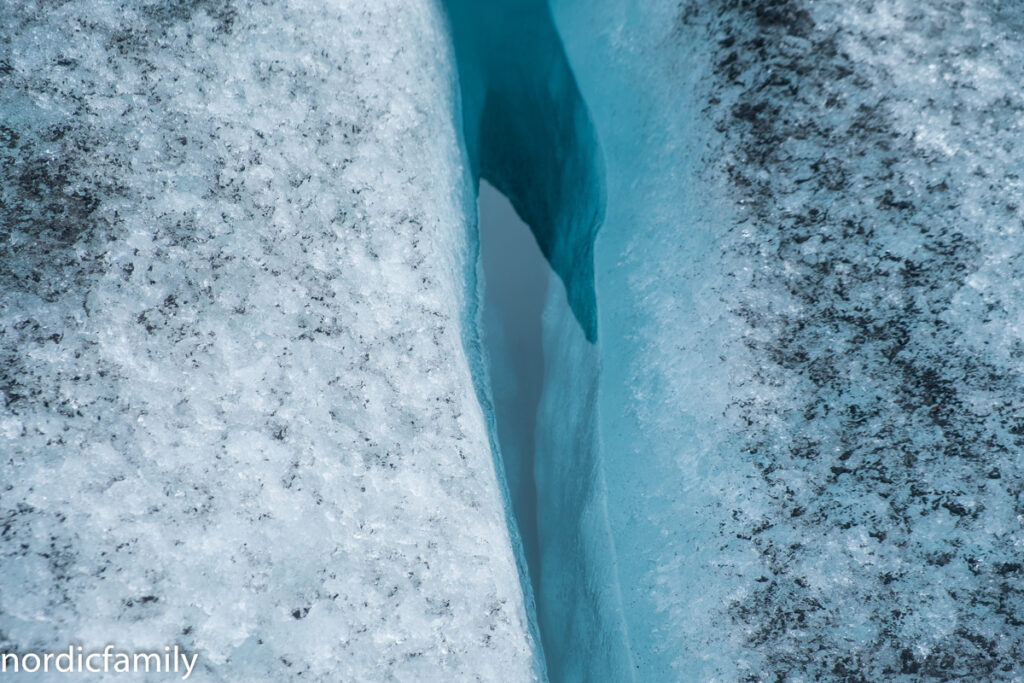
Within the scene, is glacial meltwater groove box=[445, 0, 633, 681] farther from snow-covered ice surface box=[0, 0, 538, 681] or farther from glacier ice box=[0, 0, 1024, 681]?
snow-covered ice surface box=[0, 0, 538, 681]

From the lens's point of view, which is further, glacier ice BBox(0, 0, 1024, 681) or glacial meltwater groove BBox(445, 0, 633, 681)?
glacial meltwater groove BBox(445, 0, 633, 681)

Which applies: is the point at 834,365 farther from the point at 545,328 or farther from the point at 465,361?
the point at 545,328

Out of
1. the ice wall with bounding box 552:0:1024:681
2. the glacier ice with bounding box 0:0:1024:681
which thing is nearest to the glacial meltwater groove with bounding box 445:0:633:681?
the glacier ice with bounding box 0:0:1024:681

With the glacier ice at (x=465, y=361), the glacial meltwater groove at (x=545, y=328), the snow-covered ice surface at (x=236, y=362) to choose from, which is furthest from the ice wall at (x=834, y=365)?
the snow-covered ice surface at (x=236, y=362)

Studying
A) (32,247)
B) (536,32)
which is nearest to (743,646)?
(32,247)

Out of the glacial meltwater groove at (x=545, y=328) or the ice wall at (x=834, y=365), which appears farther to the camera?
the glacial meltwater groove at (x=545, y=328)

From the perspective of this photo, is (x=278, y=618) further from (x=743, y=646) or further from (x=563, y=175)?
(x=563, y=175)

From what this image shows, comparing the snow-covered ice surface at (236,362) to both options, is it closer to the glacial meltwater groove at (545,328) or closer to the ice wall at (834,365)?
the glacial meltwater groove at (545,328)
